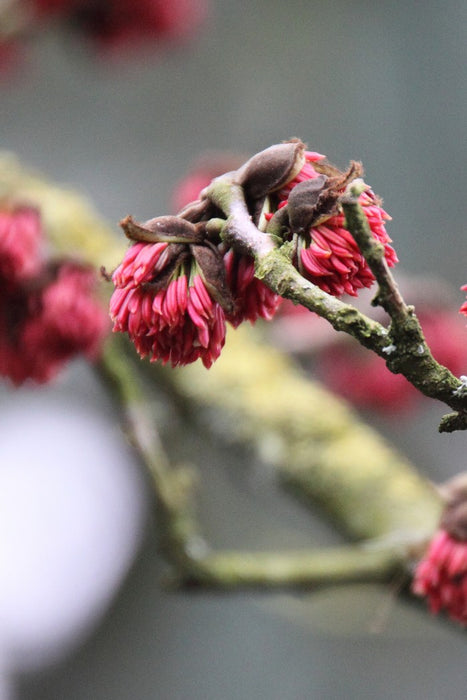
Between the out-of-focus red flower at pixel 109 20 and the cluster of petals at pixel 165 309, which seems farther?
the out-of-focus red flower at pixel 109 20

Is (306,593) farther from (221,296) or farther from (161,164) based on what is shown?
(161,164)

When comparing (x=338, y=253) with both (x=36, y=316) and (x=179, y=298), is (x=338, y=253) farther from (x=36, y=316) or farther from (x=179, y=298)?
(x=36, y=316)

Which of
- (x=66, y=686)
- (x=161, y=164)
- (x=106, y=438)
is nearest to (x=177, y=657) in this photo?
(x=66, y=686)

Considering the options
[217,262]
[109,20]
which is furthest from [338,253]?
[109,20]

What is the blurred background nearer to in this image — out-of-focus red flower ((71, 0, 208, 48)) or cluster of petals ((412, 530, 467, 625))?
out-of-focus red flower ((71, 0, 208, 48))

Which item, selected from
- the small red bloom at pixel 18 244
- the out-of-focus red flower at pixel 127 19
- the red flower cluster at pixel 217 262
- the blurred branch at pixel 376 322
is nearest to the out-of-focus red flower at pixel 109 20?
the out-of-focus red flower at pixel 127 19

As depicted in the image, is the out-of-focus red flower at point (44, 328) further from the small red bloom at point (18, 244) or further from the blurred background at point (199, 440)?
→ the blurred background at point (199, 440)
